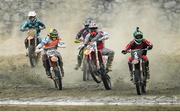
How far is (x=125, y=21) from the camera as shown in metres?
37.7

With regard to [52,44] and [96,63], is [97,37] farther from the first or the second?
[52,44]

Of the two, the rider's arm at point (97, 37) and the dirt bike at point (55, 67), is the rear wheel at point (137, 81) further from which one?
the dirt bike at point (55, 67)

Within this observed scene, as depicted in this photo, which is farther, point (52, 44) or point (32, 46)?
point (32, 46)

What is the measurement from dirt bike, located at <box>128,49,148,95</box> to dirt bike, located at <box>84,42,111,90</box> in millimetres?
1325

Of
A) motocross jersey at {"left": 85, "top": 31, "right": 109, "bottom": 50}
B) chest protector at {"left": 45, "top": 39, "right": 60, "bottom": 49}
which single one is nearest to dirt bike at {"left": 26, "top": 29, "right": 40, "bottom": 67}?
chest protector at {"left": 45, "top": 39, "right": 60, "bottom": 49}

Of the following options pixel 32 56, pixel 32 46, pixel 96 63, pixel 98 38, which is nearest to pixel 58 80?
pixel 96 63

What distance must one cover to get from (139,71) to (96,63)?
74.5 inches

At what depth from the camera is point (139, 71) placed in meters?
22.1

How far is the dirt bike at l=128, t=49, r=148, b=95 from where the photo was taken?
22.1m

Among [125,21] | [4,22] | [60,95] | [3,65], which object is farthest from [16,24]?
[60,95]

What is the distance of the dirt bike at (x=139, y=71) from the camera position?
22062 millimetres

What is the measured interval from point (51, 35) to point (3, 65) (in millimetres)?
6724

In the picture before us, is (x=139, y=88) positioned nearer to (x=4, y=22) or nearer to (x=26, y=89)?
(x=26, y=89)

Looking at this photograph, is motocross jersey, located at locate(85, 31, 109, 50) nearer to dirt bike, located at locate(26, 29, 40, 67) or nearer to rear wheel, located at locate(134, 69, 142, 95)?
rear wheel, located at locate(134, 69, 142, 95)
